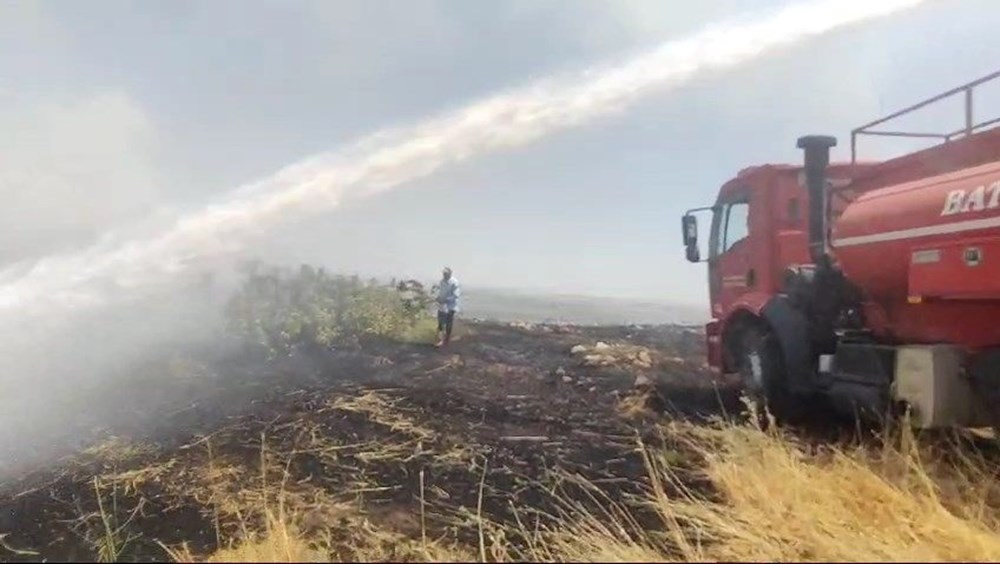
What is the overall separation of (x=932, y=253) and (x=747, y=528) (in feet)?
14.5

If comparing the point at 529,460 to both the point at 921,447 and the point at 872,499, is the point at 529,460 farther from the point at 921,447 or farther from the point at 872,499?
Answer: the point at 921,447

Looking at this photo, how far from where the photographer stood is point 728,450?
24.1 feet

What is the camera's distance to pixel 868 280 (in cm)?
936

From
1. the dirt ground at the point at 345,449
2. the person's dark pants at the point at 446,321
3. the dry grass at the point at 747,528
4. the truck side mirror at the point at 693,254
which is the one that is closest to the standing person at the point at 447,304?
the person's dark pants at the point at 446,321

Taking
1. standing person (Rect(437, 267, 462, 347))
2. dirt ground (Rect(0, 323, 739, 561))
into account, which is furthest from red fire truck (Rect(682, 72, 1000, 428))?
standing person (Rect(437, 267, 462, 347))

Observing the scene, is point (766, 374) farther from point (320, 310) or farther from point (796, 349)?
point (320, 310)

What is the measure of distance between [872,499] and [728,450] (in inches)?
76.9

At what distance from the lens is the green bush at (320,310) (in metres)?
17.5

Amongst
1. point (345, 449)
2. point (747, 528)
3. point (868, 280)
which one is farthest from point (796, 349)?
point (747, 528)

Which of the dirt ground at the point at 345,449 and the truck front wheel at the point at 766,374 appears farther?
the truck front wheel at the point at 766,374

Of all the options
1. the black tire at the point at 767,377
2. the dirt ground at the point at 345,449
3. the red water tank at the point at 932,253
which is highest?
the red water tank at the point at 932,253

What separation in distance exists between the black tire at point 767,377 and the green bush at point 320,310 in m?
8.67

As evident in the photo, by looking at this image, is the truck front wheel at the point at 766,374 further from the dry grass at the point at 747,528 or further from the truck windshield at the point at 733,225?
the dry grass at the point at 747,528

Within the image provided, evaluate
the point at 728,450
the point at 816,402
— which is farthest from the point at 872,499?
the point at 816,402
